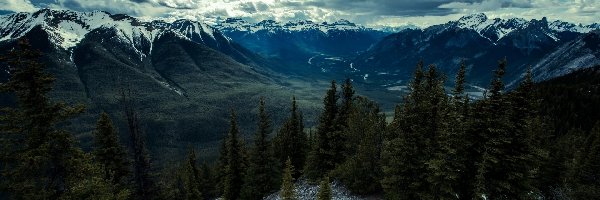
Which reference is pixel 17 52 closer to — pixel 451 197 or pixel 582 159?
pixel 451 197

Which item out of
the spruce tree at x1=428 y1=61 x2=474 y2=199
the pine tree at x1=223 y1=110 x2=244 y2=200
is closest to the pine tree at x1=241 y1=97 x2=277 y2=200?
the pine tree at x1=223 y1=110 x2=244 y2=200

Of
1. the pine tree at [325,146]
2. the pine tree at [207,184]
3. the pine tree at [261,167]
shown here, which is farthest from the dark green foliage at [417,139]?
the pine tree at [207,184]

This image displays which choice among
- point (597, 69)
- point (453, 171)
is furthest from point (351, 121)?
point (597, 69)

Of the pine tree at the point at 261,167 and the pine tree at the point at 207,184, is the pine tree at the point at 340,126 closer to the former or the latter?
the pine tree at the point at 261,167

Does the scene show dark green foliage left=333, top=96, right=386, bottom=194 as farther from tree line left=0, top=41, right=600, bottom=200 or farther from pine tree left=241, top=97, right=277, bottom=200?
pine tree left=241, top=97, right=277, bottom=200

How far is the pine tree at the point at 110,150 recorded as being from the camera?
3825cm

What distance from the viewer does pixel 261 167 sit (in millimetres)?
50219

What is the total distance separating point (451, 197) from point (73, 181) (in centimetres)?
2165

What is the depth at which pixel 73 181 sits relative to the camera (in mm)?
20109

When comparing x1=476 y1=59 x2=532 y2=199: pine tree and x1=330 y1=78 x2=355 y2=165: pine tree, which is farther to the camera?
x1=330 y1=78 x2=355 y2=165: pine tree

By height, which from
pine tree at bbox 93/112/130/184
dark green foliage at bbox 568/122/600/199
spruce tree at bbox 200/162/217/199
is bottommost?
spruce tree at bbox 200/162/217/199

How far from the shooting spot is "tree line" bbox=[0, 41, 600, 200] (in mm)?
19203

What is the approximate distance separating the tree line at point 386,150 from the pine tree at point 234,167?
450 inches

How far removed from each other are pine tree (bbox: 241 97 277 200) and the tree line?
581 cm
